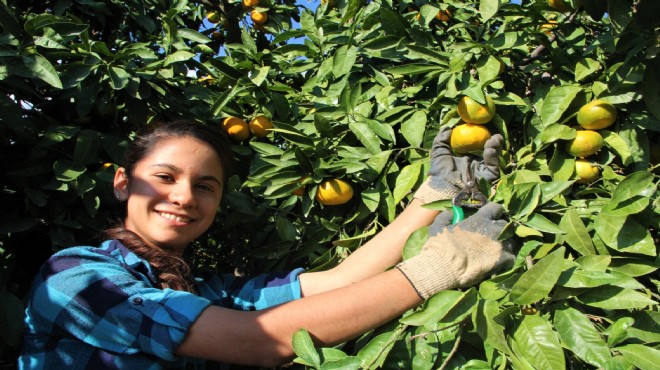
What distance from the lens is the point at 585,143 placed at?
4.76ft

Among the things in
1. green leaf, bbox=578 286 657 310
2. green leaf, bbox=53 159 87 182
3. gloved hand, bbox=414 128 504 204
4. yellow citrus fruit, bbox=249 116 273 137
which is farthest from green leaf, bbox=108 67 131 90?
green leaf, bbox=578 286 657 310

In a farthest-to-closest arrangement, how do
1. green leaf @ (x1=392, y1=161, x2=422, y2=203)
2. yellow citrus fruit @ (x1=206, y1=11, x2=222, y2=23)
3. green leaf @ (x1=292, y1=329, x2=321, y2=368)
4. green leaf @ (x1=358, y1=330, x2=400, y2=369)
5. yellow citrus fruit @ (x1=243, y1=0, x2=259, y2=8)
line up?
1. yellow citrus fruit @ (x1=206, y1=11, x2=222, y2=23)
2. yellow citrus fruit @ (x1=243, y1=0, x2=259, y2=8)
3. green leaf @ (x1=392, y1=161, x2=422, y2=203)
4. green leaf @ (x1=358, y1=330, x2=400, y2=369)
5. green leaf @ (x1=292, y1=329, x2=321, y2=368)

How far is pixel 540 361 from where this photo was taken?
997 mm

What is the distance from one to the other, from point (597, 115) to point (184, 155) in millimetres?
1025

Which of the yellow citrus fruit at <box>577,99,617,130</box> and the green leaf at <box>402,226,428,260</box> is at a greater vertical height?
the yellow citrus fruit at <box>577,99,617,130</box>

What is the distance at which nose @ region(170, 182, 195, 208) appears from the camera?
143 cm

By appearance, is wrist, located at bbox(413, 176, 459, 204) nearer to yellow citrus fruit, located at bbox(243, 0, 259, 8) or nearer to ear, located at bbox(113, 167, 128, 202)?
ear, located at bbox(113, 167, 128, 202)

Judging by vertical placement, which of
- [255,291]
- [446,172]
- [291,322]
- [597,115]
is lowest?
[255,291]

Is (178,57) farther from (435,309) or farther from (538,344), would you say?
(538,344)

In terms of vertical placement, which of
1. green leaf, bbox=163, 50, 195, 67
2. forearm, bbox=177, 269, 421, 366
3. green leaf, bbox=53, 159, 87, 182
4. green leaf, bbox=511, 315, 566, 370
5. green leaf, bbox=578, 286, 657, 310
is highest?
green leaf, bbox=163, 50, 195, 67

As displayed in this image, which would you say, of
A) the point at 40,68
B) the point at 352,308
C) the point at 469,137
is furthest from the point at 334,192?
the point at 40,68

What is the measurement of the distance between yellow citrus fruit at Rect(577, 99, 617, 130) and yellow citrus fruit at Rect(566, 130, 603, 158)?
0.02 metres

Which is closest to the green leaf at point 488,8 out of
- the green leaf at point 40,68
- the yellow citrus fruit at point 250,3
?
the green leaf at point 40,68

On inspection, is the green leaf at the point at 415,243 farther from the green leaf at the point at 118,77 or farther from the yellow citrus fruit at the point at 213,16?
the yellow citrus fruit at the point at 213,16
